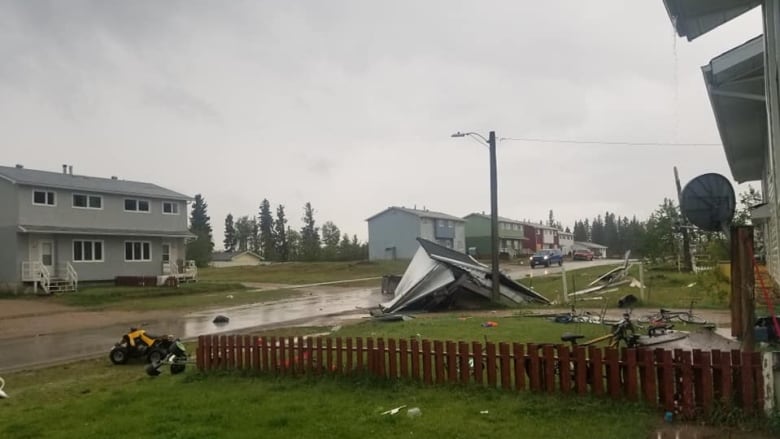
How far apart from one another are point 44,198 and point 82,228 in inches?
98.9

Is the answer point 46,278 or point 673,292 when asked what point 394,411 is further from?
point 46,278

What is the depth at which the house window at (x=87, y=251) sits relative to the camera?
33.4 m

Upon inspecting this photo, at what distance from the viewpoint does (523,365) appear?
6566mm

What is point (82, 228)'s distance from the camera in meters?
33.4

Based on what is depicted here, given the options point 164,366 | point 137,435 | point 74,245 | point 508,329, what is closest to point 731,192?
point 508,329

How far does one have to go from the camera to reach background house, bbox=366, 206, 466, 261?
67.6 m

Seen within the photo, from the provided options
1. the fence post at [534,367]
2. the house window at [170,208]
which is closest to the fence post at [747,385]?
the fence post at [534,367]

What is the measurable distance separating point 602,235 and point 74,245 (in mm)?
123184


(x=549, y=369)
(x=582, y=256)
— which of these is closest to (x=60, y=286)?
(x=549, y=369)

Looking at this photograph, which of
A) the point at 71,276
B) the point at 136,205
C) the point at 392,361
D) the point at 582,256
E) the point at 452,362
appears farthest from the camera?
the point at 582,256

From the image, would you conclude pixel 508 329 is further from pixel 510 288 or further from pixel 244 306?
pixel 244 306

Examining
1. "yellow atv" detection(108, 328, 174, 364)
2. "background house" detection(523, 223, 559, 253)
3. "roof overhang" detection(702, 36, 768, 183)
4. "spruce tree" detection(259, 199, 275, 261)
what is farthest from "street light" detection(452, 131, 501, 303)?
"spruce tree" detection(259, 199, 275, 261)

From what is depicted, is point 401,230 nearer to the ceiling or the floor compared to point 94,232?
nearer to the ceiling

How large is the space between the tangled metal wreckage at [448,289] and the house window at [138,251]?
72.2ft
